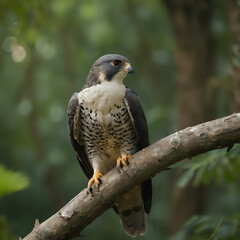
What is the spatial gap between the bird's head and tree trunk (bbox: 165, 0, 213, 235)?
2248 mm

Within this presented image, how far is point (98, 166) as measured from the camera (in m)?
3.81

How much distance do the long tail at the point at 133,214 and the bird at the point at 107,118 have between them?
16 cm

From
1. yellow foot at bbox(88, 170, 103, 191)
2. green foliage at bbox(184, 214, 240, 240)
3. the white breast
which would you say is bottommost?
green foliage at bbox(184, 214, 240, 240)

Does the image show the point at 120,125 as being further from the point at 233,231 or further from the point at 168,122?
the point at 168,122

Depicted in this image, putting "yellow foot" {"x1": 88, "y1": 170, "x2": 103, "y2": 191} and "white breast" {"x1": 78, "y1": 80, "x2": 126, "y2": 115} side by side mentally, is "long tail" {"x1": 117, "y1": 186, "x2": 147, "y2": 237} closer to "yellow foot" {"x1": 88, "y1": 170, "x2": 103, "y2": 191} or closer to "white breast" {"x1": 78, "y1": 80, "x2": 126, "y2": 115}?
"yellow foot" {"x1": 88, "y1": 170, "x2": 103, "y2": 191}

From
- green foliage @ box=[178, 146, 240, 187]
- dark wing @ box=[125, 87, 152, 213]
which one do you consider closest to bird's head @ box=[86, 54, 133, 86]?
dark wing @ box=[125, 87, 152, 213]

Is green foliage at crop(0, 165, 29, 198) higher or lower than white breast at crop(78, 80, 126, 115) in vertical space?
lower

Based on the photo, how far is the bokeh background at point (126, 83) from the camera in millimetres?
5629

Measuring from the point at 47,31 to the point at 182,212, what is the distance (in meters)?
3.90

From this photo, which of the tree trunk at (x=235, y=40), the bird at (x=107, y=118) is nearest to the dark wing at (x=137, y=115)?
the bird at (x=107, y=118)

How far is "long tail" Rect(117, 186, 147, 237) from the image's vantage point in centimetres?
399

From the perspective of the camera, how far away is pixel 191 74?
5.87m

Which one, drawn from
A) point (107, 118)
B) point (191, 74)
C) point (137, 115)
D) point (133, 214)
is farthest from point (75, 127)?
point (191, 74)

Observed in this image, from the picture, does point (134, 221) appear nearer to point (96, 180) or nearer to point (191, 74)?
point (96, 180)
